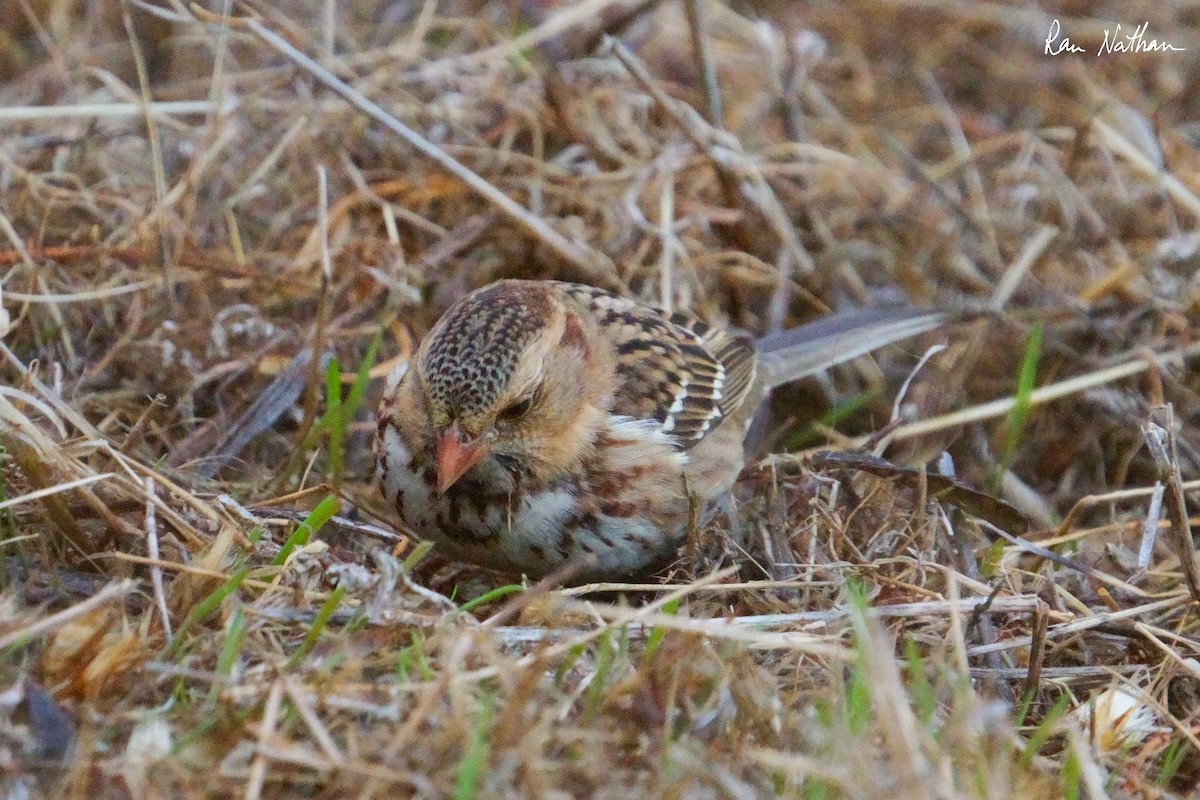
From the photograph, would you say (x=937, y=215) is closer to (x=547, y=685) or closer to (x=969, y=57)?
(x=969, y=57)

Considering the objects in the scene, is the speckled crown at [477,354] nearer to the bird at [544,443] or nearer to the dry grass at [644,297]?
the bird at [544,443]

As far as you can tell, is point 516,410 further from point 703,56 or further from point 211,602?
point 703,56

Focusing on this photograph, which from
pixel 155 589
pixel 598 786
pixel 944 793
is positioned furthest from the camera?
pixel 155 589

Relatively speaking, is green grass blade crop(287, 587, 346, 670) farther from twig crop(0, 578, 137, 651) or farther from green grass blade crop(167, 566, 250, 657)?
twig crop(0, 578, 137, 651)

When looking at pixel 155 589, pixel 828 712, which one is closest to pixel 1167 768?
pixel 828 712
